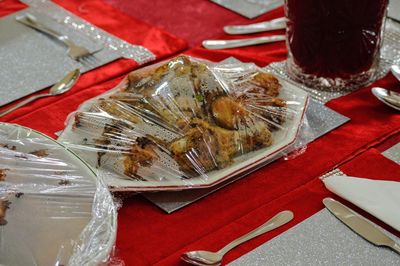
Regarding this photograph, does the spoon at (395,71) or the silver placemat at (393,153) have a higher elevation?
the spoon at (395,71)

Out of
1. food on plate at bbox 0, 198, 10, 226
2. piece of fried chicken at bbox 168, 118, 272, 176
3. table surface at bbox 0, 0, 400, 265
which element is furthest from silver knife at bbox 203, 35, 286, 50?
food on plate at bbox 0, 198, 10, 226

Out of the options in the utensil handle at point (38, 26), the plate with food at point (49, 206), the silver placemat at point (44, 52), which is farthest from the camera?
the utensil handle at point (38, 26)

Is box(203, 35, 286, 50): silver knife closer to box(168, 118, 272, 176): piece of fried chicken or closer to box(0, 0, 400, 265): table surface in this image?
box(0, 0, 400, 265): table surface

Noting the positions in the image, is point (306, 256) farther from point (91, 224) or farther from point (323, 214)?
point (91, 224)

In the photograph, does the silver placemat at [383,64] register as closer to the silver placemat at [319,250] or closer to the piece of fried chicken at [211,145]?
the piece of fried chicken at [211,145]

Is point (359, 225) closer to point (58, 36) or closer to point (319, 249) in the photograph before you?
point (319, 249)

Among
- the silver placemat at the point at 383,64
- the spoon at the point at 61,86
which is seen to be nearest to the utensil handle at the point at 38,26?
the spoon at the point at 61,86

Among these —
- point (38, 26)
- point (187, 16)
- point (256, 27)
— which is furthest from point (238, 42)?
point (38, 26)
